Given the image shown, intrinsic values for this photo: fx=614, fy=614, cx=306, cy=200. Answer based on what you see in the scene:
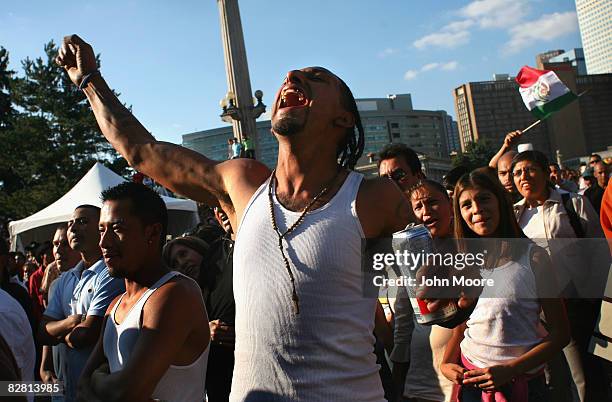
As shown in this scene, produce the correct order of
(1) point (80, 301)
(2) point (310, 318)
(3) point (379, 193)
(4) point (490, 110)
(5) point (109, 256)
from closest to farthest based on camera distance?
1. (2) point (310, 318)
2. (3) point (379, 193)
3. (5) point (109, 256)
4. (1) point (80, 301)
5. (4) point (490, 110)

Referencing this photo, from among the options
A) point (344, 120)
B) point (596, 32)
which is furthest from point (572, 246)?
point (596, 32)

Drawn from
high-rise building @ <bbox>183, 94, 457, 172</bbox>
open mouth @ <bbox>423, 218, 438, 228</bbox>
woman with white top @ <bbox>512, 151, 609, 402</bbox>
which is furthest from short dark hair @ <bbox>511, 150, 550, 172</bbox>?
high-rise building @ <bbox>183, 94, 457, 172</bbox>

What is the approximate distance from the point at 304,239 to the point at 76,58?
1.33 metres

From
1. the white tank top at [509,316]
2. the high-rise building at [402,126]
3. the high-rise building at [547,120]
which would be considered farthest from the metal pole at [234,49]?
the high-rise building at [402,126]

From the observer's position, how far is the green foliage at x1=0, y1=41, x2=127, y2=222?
2894 centimetres

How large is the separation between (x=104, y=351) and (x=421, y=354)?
177 cm

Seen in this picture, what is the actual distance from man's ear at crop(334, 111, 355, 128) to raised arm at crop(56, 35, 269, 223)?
1.00 ft

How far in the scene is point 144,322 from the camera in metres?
2.10

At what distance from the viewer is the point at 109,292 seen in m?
3.71

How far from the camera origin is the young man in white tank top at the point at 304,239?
1708 mm

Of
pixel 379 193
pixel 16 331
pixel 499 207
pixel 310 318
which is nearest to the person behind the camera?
pixel 310 318

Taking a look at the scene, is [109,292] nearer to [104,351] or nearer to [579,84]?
[104,351]

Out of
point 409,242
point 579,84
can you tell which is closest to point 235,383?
point 409,242

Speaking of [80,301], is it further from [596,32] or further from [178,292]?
[596,32]
